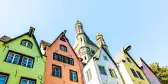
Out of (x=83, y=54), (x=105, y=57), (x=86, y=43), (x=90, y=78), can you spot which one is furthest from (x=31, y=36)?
(x=86, y=43)

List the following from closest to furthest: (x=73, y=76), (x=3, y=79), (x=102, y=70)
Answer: (x=3, y=79)
(x=73, y=76)
(x=102, y=70)

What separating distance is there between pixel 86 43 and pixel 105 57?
45.7m

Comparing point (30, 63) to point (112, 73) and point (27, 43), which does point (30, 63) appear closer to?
point (27, 43)

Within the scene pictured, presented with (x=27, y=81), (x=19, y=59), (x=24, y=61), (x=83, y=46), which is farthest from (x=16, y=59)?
(x=83, y=46)

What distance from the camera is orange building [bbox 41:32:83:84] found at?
2206cm

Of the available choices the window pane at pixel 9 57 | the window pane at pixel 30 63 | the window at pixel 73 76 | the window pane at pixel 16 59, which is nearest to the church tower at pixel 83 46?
the window at pixel 73 76

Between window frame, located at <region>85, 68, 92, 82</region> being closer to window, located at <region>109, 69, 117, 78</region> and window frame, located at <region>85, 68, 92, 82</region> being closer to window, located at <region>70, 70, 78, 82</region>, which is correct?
window, located at <region>70, 70, 78, 82</region>

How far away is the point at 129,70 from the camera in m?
31.8

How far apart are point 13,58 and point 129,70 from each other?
21.1 meters

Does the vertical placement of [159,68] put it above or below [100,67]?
above

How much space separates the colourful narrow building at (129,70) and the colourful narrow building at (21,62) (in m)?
16.0

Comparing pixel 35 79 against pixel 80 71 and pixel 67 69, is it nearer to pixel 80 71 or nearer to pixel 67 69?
pixel 67 69

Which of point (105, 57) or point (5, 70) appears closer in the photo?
point (5, 70)

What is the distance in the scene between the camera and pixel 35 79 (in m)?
19.5
